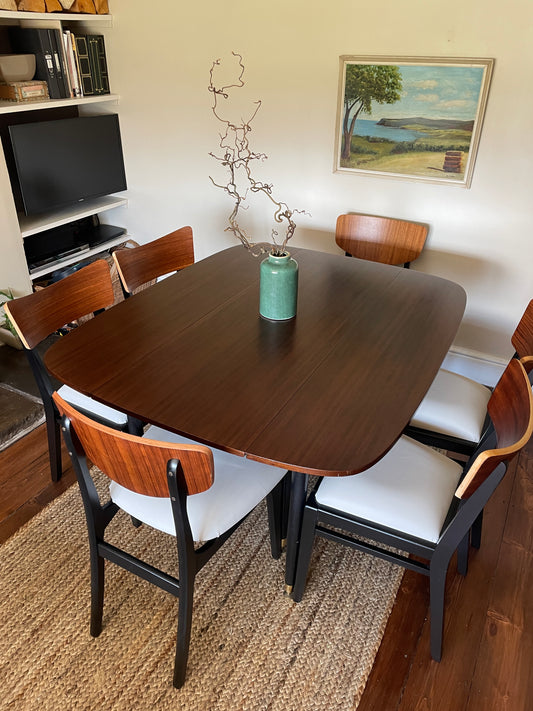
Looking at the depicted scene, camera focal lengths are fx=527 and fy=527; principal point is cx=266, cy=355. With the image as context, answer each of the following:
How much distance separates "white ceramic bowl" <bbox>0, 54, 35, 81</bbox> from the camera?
2580 mm

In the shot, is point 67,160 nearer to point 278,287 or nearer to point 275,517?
→ point 278,287

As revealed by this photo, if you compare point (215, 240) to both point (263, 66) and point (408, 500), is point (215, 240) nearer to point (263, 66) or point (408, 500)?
point (263, 66)

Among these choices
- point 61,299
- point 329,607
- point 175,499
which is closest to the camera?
point 175,499

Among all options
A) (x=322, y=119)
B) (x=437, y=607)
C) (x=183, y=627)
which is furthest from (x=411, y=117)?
(x=183, y=627)

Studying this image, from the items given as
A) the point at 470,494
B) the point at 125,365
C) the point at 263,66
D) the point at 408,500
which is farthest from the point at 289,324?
the point at 263,66

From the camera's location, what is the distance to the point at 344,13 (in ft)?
7.80

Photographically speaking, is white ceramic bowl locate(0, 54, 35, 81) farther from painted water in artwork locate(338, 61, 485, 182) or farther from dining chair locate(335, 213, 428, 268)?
dining chair locate(335, 213, 428, 268)

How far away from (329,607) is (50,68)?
2.86 metres

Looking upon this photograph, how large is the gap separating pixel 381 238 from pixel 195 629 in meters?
1.79

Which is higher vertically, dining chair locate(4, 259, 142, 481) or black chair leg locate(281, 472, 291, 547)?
dining chair locate(4, 259, 142, 481)

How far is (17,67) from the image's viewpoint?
103 inches

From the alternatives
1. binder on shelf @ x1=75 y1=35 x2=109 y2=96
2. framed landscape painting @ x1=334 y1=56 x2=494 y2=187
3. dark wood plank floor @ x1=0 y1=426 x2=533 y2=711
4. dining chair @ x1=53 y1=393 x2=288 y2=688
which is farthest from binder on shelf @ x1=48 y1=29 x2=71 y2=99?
dining chair @ x1=53 y1=393 x2=288 y2=688

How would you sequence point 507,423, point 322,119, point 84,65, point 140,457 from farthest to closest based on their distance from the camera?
1. point 84,65
2. point 322,119
3. point 507,423
4. point 140,457

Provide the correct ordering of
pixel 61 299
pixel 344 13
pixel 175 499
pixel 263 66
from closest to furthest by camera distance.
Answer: pixel 175 499, pixel 61 299, pixel 344 13, pixel 263 66
